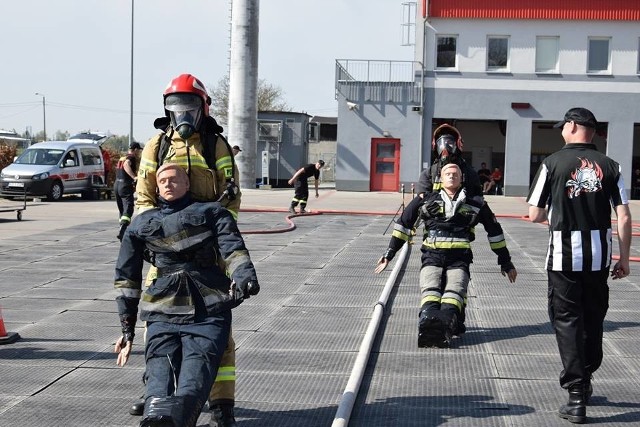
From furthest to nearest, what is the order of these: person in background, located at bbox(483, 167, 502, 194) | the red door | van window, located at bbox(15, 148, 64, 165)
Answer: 1. the red door
2. person in background, located at bbox(483, 167, 502, 194)
3. van window, located at bbox(15, 148, 64, 165)

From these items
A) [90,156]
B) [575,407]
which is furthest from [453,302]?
[90,156]

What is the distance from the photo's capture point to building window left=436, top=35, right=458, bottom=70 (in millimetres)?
38812

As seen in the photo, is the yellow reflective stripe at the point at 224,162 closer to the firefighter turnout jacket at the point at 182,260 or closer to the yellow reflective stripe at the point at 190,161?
the yellow reflective stripe at the point at 190,161

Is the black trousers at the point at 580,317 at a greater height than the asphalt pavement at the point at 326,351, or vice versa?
the black trousers at the point at 580,317

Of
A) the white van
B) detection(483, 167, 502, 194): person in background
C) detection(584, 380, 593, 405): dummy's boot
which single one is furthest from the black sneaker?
detection(483, 167, 502, 194): person in background

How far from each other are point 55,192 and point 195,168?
82.1 ft

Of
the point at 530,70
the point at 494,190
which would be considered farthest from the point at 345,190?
the point at 530,70

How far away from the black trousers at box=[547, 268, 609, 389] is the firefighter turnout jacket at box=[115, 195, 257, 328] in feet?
6.65

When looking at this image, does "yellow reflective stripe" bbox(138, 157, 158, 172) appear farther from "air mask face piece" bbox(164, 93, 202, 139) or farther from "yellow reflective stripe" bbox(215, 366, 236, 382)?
"yellow reflective stripe" bbox(215, 366, 236, 382)

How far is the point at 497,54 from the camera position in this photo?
38.8m

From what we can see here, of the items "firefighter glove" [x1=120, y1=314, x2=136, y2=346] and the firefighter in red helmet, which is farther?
the firefighter in red helmet

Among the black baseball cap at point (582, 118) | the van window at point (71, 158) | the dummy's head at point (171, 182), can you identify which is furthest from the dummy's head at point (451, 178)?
the van window at point (71, 158)

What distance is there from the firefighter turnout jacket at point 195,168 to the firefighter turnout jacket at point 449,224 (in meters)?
2.66

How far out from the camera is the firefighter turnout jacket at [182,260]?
5160mm
